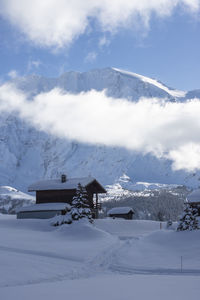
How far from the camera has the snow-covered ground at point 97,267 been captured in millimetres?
11781

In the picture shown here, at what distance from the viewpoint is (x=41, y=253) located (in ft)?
70.7

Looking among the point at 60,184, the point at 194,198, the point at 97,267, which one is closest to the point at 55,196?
the point at 60,184

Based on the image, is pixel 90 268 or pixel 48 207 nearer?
pixel 90 268

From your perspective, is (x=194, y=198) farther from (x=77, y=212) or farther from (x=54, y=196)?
(x=54, y=196)

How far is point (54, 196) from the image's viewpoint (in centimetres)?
5416

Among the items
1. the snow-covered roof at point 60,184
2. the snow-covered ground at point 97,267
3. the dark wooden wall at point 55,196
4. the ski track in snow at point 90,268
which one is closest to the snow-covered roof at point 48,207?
the dark wooden wall at point 55,196

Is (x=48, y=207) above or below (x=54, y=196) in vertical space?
below

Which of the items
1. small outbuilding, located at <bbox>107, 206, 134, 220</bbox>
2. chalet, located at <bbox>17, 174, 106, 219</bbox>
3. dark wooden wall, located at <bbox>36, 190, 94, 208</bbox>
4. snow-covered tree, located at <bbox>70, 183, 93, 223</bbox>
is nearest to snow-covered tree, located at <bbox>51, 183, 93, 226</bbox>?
snow-covered tree, located at <bbox>70, 183, 93, 223</bbox>

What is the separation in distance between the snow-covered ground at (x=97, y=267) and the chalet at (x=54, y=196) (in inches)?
640

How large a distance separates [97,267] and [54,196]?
36.0 metres

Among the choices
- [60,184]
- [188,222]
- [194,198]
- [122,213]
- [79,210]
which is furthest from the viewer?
[122,213]

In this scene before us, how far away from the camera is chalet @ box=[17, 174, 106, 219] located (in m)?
50.2

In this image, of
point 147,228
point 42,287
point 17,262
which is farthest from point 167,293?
point 147,228

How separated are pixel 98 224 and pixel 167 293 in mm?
34120
